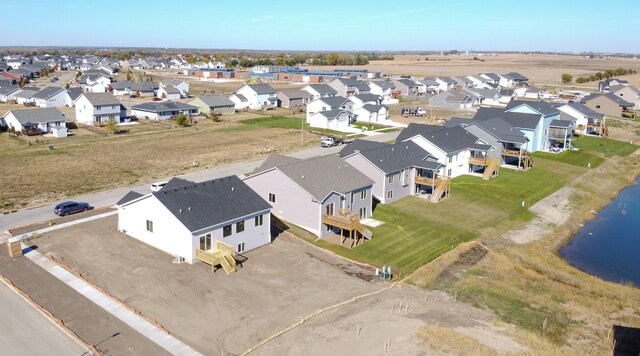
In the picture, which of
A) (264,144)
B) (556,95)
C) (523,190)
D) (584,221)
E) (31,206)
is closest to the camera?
(31,206)

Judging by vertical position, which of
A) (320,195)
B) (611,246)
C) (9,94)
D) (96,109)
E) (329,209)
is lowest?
(611,246)

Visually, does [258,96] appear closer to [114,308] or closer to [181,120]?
[181,120]

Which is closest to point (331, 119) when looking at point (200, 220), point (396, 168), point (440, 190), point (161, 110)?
point (161, 110)

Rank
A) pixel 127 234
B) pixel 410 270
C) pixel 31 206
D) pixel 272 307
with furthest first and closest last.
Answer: pixel 31 206 → pixel 127 234 → pixel 410 270 → pixel 272 307

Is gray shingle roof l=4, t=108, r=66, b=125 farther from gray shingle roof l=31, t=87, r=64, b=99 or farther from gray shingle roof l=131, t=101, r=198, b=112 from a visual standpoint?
gray shingle roof l=31, t=87, r=64, b=99

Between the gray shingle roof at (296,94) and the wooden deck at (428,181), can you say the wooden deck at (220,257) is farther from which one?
the gray shingle roof at (296,94)

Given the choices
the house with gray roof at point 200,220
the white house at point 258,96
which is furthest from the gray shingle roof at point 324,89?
the house with gray roof at point 200,220

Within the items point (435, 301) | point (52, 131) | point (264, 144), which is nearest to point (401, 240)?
point (435, 301)

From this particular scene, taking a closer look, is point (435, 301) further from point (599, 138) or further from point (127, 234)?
point (599, 138)
